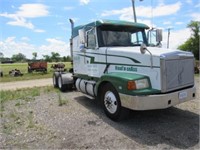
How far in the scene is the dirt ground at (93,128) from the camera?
4711 mm

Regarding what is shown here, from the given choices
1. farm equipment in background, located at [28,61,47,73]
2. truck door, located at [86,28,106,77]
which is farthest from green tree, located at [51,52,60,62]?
truck door, located at [86,28,106,77]

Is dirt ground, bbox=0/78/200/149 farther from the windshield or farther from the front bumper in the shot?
the windshield

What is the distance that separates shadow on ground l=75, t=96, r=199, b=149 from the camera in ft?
15.6

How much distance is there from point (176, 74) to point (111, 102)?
69.5 inches

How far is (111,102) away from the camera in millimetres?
6148

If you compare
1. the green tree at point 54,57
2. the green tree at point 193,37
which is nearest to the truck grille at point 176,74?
the green tree at point 193,37

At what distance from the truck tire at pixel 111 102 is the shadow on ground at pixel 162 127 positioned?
0.18 m

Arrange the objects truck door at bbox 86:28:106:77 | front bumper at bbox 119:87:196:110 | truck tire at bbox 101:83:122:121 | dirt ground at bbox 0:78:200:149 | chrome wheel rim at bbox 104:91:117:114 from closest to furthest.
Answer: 1. dirt ground at bbox 0:78:200:149
2. front bumper at bbox 119:87:196:110
3. truck tire at bbox 101:83:122:121
4. chrome wheel rim at bbox 104:91:117:114
5. truck door at bbox 86:28:106:77

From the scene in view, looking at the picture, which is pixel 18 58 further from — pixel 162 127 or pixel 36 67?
pixel 162 127

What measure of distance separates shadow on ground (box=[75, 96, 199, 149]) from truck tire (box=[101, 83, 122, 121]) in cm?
18

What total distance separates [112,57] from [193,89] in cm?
227

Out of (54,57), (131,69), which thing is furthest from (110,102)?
(54,57)

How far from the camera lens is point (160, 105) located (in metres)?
5.21

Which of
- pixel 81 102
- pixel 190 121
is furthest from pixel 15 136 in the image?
pixel 190 121
